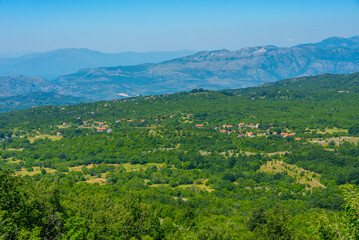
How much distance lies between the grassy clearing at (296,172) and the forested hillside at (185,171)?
47cm

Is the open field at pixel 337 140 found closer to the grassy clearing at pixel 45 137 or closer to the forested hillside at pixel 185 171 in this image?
the forested hillside at pixel 185 171

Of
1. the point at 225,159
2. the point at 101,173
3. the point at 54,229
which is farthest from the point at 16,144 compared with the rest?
the point at 54,229

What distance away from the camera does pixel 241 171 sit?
7825cm

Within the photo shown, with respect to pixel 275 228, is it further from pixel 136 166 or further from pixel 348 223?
pixel 136 166

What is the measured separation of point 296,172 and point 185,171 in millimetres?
29229

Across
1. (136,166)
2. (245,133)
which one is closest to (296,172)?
(245,133)

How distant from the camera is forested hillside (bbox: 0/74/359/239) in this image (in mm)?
26969

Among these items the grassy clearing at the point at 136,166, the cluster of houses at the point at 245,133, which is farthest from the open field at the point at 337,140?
the grassy clearing at the point at 136,166

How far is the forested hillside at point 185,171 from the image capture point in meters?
27.0

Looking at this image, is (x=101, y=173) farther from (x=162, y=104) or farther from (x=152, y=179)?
(x=162, y=104)

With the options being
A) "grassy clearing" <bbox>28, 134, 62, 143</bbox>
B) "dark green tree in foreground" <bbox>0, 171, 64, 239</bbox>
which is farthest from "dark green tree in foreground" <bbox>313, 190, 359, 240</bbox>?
"grassy clearing" <bbox>28, 134, 62, 143</bbox>

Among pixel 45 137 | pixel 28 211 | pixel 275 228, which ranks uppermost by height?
pixel 28 211

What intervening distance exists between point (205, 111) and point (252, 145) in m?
58.4

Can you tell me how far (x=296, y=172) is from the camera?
76250mm
